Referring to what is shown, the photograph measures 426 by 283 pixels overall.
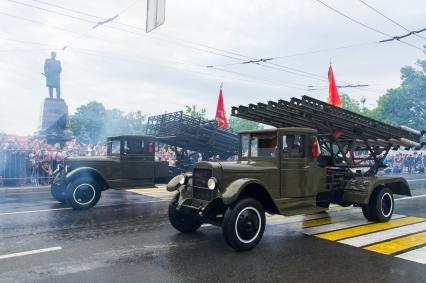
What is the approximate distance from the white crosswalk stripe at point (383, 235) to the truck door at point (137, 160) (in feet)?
21.8

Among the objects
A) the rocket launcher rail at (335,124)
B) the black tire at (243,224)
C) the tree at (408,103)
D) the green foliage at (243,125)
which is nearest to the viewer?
the black tire at (243,224)

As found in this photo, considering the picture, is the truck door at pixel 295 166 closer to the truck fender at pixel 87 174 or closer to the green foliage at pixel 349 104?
the truck fender at pixel 87 174

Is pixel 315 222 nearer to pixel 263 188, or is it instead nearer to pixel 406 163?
pixel 263 188

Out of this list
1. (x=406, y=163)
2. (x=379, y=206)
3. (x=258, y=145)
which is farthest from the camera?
(x=406, y=163)

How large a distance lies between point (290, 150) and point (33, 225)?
581cm

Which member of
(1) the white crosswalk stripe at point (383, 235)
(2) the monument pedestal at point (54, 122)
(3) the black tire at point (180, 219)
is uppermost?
(2) the monument pedestal at point (54, 122)

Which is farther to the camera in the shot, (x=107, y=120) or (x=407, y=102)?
(x=107, y=120)

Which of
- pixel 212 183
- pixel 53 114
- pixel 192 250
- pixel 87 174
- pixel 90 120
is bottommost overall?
pixel 192 250

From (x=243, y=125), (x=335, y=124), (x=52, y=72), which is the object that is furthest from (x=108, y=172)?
(x=243, y=125)

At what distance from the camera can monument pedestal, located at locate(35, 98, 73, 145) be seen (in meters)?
21.9

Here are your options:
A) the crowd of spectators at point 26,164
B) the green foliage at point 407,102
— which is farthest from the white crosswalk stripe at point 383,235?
the green foliage at point 407,102

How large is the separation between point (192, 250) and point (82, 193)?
202 inches

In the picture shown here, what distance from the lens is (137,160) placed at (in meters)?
11.0

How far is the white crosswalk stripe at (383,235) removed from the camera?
638cm
